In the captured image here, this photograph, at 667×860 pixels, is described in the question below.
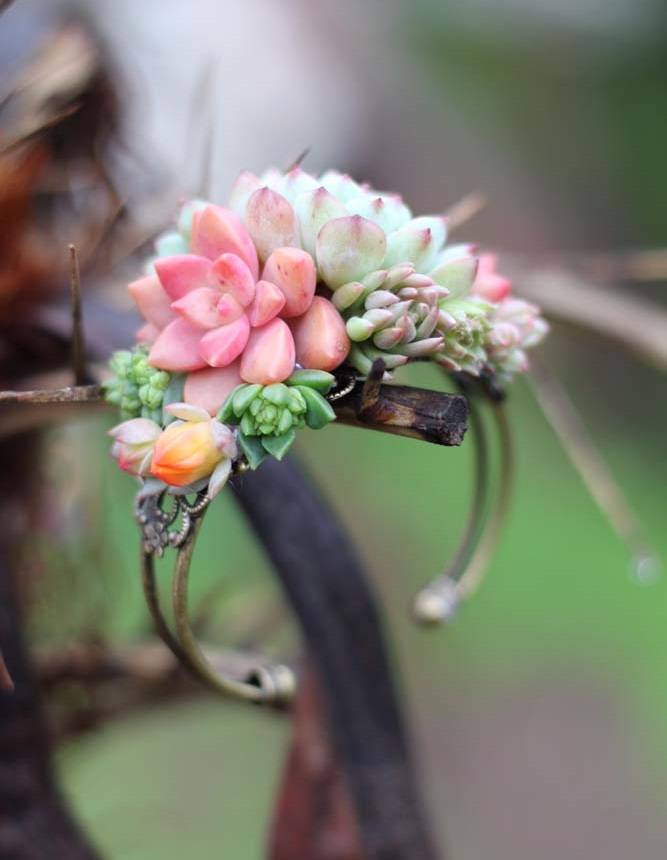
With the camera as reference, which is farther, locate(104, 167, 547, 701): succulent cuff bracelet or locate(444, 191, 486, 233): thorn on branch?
locate(444, 191, 486, 233): thorn on branch

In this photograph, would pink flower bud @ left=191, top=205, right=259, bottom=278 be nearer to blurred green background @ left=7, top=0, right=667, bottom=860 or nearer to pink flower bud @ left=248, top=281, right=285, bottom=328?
pink flower bud @ left=248, top=281, right=285, bottom=328

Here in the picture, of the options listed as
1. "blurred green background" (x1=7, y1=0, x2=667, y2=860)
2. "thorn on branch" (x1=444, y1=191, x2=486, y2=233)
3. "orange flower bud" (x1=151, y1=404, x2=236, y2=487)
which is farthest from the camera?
"blurred green background" (x1=7, y1=0, x2=667, y2=860)

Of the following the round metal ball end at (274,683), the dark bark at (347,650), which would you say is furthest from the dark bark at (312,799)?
the round metal ball end at (274,683)

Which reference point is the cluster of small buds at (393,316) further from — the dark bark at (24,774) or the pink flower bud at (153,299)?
the dark bark at (24,774)

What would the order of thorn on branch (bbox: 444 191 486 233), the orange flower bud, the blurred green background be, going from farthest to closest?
the blurred green background
thorn on branch (bbox: 444 191 486 233)
the orange flower bud

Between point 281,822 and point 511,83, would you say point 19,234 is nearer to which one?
point 281,822

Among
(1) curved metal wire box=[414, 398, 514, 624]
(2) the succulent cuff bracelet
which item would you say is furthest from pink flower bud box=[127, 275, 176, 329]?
(1) curved metal wire box=[414, 398, 514, 624]
